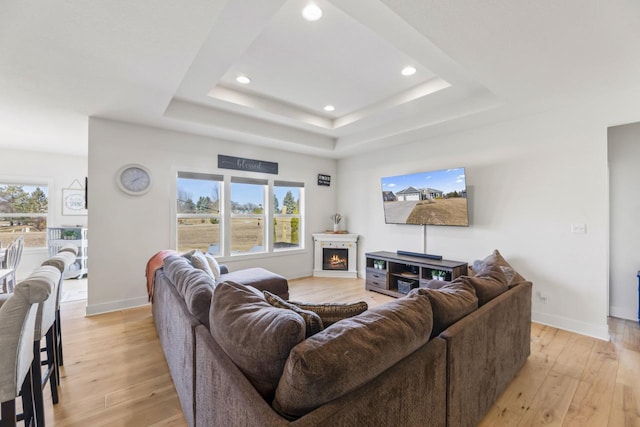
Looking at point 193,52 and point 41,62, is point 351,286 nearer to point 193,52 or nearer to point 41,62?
point 193,52

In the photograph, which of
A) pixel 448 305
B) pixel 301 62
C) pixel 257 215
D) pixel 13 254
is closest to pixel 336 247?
pixel 257 215

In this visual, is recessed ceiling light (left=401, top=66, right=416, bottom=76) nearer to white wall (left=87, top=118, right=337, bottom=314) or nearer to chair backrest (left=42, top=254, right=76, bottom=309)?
white wall (left=87, top=118, right=337, bottom=314)

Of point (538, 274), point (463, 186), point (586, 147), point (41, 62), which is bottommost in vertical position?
point (538, 274)

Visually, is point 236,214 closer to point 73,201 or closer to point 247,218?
point 247,218

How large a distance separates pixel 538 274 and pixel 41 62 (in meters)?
5.24

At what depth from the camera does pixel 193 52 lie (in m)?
2.08

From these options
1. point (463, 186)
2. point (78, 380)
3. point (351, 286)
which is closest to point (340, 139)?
point (463, 186)

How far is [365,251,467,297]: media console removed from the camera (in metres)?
3.77

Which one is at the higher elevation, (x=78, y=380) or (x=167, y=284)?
(x=167, y=284)

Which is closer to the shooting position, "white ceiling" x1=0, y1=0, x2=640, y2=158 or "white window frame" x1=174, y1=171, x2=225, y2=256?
"white ceiling" x1=0, y1=0, x2=640, y2=158

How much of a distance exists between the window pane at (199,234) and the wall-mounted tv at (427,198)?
2.84 metres

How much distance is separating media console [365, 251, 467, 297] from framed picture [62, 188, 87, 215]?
5892 millimetres

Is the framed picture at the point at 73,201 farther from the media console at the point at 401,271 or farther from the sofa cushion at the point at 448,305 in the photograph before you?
the sofa cushion at the point at 448,305

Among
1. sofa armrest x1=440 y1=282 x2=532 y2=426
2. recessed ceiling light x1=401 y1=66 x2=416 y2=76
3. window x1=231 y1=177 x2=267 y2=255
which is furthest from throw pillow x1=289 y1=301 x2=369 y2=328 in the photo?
window x1=231 y1=177 x2=267 y2=255
